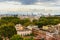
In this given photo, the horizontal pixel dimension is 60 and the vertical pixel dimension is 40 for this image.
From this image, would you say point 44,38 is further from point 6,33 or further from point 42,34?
point 6,33

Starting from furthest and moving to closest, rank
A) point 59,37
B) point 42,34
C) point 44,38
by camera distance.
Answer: point 42,34, point 44,38, point 59,37

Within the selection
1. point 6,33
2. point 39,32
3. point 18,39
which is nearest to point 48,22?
point 39,32

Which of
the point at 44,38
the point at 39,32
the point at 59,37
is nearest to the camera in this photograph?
the point at 59,37

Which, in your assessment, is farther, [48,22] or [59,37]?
[48,22]

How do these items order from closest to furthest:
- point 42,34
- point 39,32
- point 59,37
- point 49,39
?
point 59,37
point 49,39
point 42,34
point 39,32

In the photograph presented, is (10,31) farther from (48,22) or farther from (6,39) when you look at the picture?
(48,22)

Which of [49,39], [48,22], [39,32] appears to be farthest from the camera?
[48,22]

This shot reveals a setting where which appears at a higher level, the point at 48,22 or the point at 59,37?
the point at 59,37

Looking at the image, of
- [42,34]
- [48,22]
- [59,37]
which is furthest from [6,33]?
[48,22]

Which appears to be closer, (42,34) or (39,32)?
(42,34)
